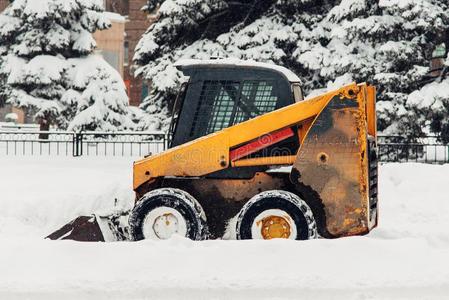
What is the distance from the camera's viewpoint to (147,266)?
7.20 m

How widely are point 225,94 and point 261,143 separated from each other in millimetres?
802

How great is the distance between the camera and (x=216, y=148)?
9.48 meters

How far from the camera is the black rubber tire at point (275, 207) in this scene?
8969 millimetres

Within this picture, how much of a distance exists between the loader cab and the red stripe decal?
0.41 meters

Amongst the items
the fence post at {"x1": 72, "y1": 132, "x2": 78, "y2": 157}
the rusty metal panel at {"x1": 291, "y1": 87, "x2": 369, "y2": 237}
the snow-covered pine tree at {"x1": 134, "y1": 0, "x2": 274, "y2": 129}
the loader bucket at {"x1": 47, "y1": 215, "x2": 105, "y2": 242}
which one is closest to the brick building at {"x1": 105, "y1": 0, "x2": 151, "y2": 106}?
the fence post at {"x1": 72, "y1": 132, "x2": 78, "y2": 157}

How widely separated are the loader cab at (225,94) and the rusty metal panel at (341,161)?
0.78 metres

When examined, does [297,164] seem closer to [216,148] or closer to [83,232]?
[216,148]

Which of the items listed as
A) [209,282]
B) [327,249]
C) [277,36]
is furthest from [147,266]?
[277,36]

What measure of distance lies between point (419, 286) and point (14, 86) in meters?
22.7

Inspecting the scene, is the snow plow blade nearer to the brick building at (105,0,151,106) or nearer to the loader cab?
the loader cab

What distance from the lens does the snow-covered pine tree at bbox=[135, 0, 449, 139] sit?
20188mm

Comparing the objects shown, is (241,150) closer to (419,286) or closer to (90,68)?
(419,286)

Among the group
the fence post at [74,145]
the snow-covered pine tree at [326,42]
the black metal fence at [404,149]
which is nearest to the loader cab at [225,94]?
the snow-covered pine tree at [326,42]

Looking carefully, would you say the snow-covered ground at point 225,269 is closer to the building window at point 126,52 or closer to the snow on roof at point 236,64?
the snow on roof at point 236,64
